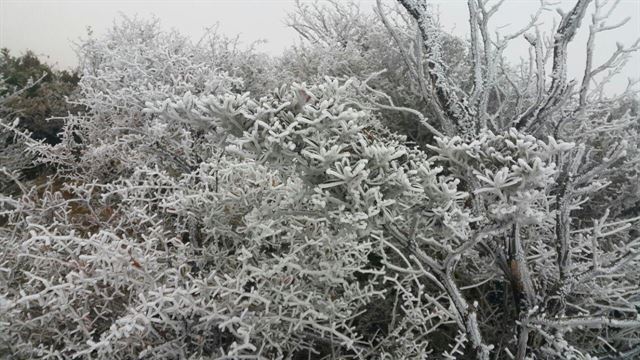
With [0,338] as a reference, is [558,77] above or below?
above

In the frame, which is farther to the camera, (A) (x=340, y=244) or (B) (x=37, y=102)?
(B) (x=37, y=102)

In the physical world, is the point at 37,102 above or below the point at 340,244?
above

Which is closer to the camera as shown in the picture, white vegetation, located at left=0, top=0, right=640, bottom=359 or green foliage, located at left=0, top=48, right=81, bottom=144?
white vegetation, located at left=0, top=0, right=640, bottom=359

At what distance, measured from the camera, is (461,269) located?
134 inches

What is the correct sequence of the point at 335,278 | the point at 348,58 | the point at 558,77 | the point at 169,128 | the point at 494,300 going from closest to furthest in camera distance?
the point at 335,278
the point at 558,77
the point at 494,300
the point at 169,128
the point at 348,58

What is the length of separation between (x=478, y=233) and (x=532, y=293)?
0.82m

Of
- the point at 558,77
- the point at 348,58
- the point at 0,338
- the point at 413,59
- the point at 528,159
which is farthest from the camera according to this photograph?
the point at 348,58

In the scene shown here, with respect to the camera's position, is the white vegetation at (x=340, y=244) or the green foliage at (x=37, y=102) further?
the green foliage at (x=37, y=102)

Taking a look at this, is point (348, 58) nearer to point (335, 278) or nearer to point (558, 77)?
point (558, 77)

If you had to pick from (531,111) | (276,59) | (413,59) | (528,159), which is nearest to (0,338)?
(528,159)

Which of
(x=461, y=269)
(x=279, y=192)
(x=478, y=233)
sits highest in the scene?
(x=279, y=192)

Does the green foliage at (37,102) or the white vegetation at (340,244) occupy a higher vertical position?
the green foliage at (37,102)

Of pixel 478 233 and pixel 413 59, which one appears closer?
pixel 478 233

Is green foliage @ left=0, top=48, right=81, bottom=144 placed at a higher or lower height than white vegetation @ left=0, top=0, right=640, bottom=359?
higher
